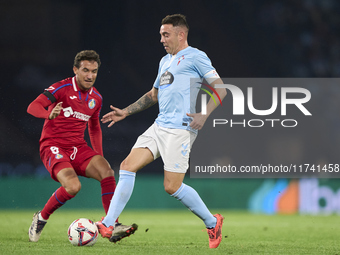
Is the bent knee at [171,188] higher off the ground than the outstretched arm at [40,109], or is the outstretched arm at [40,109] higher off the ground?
the outstretched arm at [40,109]

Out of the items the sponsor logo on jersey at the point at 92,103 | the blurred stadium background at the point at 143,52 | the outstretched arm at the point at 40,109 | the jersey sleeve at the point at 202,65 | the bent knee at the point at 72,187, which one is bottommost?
the bent knee at the point at 72,187

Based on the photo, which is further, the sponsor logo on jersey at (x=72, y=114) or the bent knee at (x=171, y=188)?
the sponsor logo on jersey at (x=72, y=114)

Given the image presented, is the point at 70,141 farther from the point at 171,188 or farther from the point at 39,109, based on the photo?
the point at 171,188

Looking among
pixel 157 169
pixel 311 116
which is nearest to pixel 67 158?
pixel 157 169

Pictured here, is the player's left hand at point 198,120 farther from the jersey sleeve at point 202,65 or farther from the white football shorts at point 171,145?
the jersey sleeve at point 202,65

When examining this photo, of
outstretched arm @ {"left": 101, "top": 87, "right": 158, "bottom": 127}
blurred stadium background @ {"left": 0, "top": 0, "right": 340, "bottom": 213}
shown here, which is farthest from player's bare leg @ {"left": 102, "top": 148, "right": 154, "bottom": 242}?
blurred stadium background @ {"left": 0, "top": 0, "right": 340, "bottom": 213}

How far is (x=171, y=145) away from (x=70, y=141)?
1248mm

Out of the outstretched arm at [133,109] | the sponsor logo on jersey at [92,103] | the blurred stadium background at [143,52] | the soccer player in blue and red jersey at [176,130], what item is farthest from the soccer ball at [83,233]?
the blurred stadium background at [143,52]

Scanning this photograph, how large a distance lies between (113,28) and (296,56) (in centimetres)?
647

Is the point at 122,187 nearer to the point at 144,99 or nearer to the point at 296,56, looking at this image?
the point at 144,99

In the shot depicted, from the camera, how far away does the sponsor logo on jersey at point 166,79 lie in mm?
4633

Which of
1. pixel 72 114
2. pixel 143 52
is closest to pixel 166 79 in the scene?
pixel 72 114

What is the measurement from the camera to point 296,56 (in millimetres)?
18953

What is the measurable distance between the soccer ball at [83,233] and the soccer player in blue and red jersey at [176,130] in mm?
239
